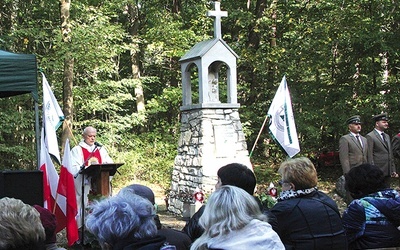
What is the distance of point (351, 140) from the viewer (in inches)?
314

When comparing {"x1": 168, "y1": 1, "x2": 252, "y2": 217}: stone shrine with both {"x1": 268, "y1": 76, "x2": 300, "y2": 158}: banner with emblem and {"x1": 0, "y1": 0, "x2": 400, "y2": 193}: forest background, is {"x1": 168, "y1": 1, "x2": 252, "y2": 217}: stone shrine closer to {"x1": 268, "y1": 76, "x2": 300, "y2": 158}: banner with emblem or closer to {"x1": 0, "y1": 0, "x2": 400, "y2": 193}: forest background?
{"x1": 268, "y1": 76, "x2": 300, "y2": 158}: banner with emblem

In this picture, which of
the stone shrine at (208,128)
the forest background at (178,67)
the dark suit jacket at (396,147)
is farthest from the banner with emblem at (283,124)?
the forest background at (178,67)

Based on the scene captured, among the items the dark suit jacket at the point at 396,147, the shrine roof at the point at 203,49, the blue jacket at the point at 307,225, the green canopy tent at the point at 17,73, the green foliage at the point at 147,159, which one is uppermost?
the shrine roof at the point at 203,49

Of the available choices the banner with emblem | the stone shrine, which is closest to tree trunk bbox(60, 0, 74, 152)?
the stone shrine

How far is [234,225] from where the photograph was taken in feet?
8.18

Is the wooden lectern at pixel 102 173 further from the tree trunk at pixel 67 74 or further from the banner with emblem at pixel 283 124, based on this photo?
the tree trunk at pixel 67 74

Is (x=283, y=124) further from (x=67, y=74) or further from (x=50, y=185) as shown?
(x=67, y=74)

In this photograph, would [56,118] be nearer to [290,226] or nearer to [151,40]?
[290,226]

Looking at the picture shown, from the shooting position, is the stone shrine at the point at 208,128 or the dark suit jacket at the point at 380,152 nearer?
the dark suit jacket at the point at 380,152

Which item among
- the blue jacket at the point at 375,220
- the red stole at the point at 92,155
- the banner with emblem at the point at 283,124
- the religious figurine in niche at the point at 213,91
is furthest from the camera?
the religious figurine in niche at the point at 213,91

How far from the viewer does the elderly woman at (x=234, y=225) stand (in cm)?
250

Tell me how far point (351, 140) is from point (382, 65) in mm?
7289

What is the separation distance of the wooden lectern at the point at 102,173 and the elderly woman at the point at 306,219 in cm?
387

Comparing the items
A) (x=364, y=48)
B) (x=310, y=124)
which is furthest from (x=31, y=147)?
(x=364, y=48)
